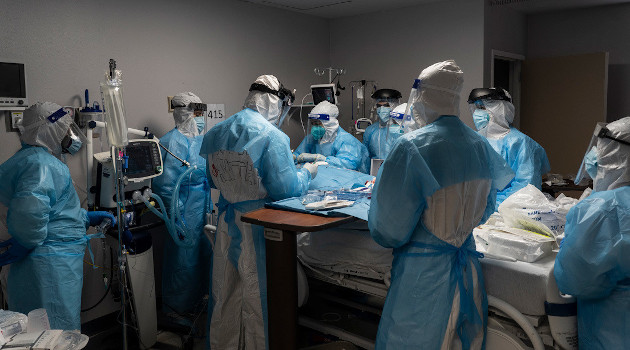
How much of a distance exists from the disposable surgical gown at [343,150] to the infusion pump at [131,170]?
61.6 inches

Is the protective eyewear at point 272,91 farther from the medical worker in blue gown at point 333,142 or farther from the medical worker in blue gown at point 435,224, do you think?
the medical worker in blue gown at point 333,142

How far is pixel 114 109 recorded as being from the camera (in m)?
2.50

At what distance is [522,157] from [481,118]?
0.53 m

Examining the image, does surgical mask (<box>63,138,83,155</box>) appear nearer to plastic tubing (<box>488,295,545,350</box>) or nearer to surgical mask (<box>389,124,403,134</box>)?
plastic tubing (<box>488,295,545,350</box>)

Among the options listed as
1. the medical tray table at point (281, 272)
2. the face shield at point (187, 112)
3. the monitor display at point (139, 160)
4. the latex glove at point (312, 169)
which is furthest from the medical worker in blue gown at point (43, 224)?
the latex glove at point (312, 169)

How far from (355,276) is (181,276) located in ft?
5.66

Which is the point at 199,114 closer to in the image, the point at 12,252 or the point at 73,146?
the point at 73,146

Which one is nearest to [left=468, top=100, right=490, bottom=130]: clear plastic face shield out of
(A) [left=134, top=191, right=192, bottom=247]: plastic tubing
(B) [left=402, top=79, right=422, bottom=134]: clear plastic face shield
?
(B) [left=402, top=79, right=422, bottom=134]: clear plastic face shield

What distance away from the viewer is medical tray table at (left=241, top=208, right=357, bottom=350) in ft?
7.84

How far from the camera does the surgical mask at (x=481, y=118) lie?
12.9 feet

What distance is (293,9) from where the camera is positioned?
5.32m

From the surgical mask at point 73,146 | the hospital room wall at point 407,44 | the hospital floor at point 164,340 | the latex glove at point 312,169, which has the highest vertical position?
the hospital room wall at point 407,44

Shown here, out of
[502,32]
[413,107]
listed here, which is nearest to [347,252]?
[413,107]

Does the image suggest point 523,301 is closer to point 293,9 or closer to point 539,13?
point 293,9
